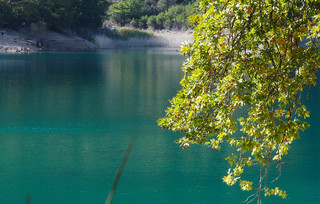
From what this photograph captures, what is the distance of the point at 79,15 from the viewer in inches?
1533

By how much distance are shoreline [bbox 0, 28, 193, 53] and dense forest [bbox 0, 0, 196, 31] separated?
41.6 inches

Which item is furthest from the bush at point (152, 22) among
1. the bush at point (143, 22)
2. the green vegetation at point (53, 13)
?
the green vegetation at point (53, 13)

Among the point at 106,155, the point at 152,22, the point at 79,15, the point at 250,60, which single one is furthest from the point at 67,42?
the point at 250,60

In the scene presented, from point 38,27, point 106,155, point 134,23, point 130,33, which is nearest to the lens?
point 106,155

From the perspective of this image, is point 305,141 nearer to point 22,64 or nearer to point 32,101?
point 32,101

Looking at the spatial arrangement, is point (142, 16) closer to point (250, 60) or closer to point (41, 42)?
point (41, 42)

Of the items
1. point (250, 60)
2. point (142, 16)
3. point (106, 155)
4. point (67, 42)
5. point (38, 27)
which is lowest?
point (106, 155)

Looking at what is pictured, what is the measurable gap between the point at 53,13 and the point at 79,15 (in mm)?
2993

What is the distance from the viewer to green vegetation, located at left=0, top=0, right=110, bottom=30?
34469mm

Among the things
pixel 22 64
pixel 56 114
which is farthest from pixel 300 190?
pixel 22 64

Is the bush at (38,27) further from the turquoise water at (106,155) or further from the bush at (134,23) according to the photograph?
the turquoise water at (106,155)

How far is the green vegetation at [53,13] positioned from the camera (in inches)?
1357

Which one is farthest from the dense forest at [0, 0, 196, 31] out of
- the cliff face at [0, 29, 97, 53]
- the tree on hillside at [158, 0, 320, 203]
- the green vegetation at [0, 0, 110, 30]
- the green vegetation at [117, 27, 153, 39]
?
the tree on hillside at [158, 0, 320, 203]

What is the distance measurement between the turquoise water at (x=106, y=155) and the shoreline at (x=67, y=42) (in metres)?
17.0
